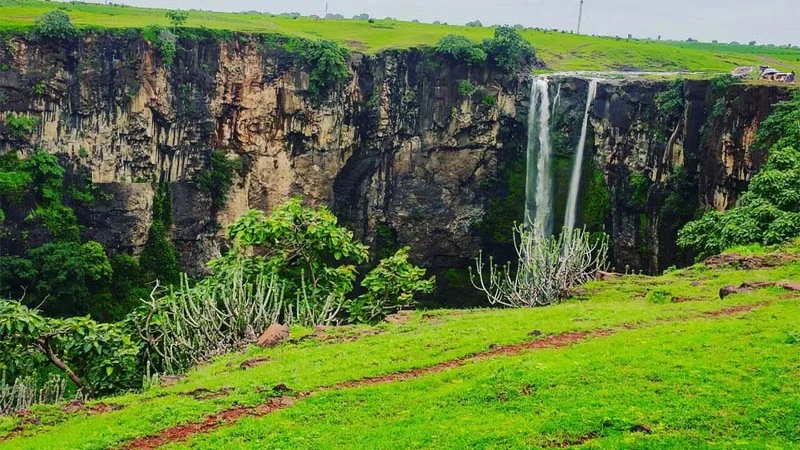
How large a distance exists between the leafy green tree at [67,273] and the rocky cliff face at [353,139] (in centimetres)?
241

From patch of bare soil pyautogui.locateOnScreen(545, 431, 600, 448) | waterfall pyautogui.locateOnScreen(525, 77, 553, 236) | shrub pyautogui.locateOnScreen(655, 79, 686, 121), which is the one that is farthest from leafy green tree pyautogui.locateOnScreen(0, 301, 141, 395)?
waterfall pyautogui.locateOnScreen(525, 77, 553, 236)

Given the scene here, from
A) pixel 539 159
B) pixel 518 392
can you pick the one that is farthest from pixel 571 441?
pixel 539 159

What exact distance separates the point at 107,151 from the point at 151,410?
25.6m

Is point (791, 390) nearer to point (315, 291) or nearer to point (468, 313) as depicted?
point (468, 313)

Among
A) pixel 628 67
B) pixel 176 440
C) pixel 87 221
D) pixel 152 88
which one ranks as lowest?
pixel 87 221

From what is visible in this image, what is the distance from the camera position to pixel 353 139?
38.2 meters

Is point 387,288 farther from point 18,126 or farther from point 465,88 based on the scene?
point 465,88

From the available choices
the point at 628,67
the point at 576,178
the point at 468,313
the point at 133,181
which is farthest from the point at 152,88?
the point at 628,67

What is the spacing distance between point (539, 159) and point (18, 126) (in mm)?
23582

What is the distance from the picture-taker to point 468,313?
1603 cm

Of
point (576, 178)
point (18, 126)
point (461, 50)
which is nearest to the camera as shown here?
point (18, 126)

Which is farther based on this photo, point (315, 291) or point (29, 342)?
point (315, 291)

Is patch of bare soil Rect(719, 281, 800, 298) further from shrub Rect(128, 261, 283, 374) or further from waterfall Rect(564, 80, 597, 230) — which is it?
waterfall Rect(564, 80, 597, 230)

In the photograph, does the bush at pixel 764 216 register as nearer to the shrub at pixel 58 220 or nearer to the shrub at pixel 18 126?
the shrub at pixel 58 220
